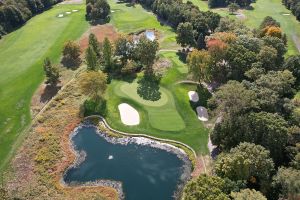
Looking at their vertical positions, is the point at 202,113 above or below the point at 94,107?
above

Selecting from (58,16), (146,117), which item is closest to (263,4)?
(58,16)

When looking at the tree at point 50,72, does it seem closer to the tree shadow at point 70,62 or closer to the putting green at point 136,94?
the tree shadow at point 70,62

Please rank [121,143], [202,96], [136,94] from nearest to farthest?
1. [121,143]
2. [202,96]
3. [136,94]

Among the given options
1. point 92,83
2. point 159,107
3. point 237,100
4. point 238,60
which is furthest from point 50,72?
point 237,100

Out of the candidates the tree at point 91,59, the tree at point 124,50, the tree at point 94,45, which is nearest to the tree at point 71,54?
the tree at point 94,45

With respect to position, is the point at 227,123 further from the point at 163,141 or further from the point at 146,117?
the point at 146,117

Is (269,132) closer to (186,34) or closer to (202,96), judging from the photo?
(202,96)

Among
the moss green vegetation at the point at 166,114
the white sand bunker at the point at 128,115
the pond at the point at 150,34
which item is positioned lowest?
the pond at the point at 150,34

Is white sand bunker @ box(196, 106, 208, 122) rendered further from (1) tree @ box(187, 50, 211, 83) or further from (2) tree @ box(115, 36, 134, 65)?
(2) tree @ box(115, 36, 134, 65)
